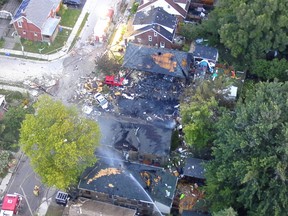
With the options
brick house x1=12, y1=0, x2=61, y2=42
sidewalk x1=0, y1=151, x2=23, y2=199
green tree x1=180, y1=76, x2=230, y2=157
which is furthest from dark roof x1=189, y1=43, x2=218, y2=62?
sidewalk x1=0, y1=151, x2=23, y2=199

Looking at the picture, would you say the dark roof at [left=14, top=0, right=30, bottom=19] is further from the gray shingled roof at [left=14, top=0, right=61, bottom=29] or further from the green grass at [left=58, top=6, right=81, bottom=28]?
the green grass at [left=58, top=6, right=81, bottom=28]

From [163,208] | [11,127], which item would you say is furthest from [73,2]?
[163,208]

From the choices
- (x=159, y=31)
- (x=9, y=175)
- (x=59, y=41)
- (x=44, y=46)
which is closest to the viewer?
(x=9, y=175)

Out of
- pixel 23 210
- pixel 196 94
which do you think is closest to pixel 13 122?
pixel 23 210

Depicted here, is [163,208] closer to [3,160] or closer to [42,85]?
[3,160]

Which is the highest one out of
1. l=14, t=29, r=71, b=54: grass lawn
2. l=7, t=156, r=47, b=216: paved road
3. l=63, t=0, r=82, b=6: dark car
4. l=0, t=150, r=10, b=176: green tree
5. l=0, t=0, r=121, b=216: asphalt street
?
l=63, t=0, r=82, b=6: dark car
